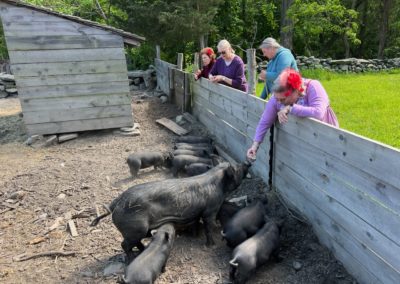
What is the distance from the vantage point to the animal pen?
2.73 m

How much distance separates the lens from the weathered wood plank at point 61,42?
7965 mm

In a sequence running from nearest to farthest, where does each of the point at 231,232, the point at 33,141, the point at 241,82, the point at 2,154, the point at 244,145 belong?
the point at 231,232
the point at 244,145
the point at 241,82
the point at 2,154
the point at 33,141

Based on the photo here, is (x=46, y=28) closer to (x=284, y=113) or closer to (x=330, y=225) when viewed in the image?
(x=284, y=113)

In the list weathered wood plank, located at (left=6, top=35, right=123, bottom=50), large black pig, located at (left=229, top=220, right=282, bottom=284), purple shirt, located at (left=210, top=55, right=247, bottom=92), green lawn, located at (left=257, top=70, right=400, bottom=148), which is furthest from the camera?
weathered wood plank, located at (left=6, top=35, right=123, bottom=50)

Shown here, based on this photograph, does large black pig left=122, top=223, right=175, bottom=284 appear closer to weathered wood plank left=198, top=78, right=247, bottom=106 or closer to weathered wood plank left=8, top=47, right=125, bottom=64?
weathered wood plank left=198, top=78, right=247, bottom=106

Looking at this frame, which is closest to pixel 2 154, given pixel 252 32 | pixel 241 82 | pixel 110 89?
pixel 110 89

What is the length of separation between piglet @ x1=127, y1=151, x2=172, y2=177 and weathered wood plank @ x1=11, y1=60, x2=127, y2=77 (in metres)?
3.17

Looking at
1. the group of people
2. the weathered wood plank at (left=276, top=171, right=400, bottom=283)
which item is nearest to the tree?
the group of people

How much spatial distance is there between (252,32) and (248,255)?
24.9 meters

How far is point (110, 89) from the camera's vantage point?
28.8 ft

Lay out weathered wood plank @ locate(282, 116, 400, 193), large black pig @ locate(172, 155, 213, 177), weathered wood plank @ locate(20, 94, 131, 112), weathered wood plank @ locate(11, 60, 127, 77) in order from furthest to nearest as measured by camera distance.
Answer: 1. weathered wood plank @ locate(20, 94, 131, 112)
2. weathered wood plank @ locate(11, 60, 127, 77)
3. large black pig @ locate(172, 155, 213, 177)
4. weathered wood plank @ locate(282, 116, 400, 193)

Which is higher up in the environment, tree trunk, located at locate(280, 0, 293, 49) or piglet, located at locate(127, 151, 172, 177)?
tree trunk, located at locate(280, 0, 293, 49)

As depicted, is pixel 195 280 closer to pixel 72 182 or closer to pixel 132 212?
pixel 132 212

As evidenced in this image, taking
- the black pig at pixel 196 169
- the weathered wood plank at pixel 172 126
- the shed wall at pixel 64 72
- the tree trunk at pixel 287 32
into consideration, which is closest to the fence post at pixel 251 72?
the black pig at pixel 196 169
